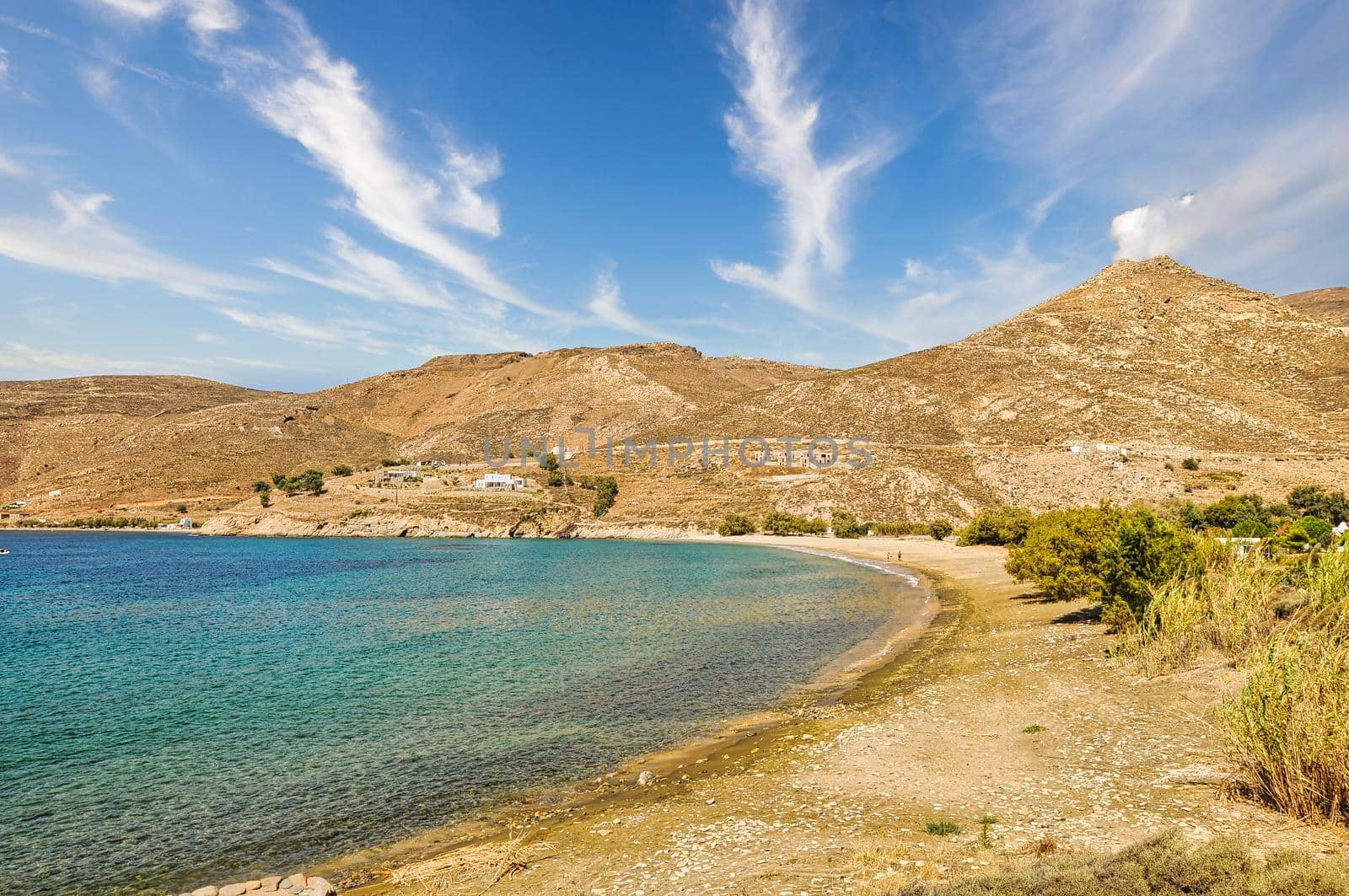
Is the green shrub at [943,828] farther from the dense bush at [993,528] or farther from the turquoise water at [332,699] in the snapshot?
the dense bush at [993,528]

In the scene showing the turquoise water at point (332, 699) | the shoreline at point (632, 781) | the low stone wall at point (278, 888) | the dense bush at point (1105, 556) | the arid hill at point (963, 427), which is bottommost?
the turquoise water at point (332, 699)

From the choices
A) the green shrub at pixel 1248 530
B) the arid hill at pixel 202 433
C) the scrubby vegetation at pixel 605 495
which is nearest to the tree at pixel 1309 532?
the green shrub at pixel 1248 530

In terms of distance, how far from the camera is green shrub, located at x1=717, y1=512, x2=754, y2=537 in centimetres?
9356

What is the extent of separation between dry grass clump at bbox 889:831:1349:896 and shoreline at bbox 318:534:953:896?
7.16 m

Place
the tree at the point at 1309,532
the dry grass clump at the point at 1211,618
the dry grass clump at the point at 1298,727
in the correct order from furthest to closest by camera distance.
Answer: the tree at the point at 1309,532 → the dry grass clump at the point at 1211,618 → the dry grass clump at the point at 1298,727

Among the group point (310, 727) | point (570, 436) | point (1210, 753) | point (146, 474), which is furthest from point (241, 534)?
point (1210, 753)

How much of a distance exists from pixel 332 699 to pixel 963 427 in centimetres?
10558

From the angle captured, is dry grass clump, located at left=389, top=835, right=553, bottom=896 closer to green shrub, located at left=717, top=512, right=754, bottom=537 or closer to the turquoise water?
the turquoise water

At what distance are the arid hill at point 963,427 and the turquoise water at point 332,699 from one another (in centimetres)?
4922

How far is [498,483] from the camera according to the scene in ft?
406

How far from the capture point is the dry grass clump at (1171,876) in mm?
6238

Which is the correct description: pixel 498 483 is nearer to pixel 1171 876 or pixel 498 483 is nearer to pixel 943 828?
pixel 943 828

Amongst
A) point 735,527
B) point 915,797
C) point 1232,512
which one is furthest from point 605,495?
point 915,797

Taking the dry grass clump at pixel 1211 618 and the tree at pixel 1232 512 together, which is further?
the tree at pixel 1232 512
